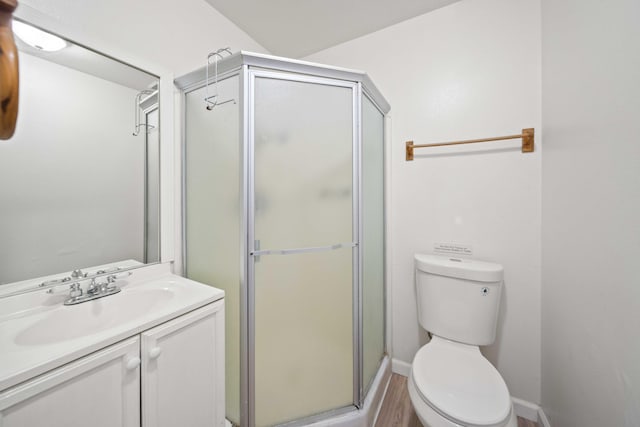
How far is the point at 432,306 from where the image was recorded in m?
1.43

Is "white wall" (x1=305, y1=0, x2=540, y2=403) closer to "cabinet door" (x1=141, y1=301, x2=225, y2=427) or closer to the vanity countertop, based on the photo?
"cabinet door" (x1=141, y1=301, x2=225, y2=427)

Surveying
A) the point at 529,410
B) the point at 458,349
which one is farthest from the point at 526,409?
the point at 458,349

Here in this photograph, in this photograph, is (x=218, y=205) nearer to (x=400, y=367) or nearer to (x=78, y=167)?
(x=78, y=167)

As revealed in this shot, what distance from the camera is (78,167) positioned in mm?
1050

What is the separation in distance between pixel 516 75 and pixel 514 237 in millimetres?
967

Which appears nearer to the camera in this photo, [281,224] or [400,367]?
[281,224]

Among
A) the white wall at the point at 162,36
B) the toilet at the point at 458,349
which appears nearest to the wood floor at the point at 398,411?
the toilet at the point at 458,349

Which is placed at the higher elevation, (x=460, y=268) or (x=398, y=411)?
(x=460, y=268)

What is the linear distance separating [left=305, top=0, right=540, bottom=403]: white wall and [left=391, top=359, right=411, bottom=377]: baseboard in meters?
0.03

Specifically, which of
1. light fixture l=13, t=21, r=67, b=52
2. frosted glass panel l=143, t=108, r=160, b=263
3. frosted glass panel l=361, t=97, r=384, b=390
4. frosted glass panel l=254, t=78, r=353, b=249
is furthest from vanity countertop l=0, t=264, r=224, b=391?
light fixture l=13, t=21, r=67, b=52

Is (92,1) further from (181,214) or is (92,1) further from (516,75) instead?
(516,75)

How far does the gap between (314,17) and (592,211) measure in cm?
188

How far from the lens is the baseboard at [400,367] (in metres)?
1.71

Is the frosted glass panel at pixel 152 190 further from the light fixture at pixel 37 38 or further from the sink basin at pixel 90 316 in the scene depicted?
the light fixture at pixel 37 38
